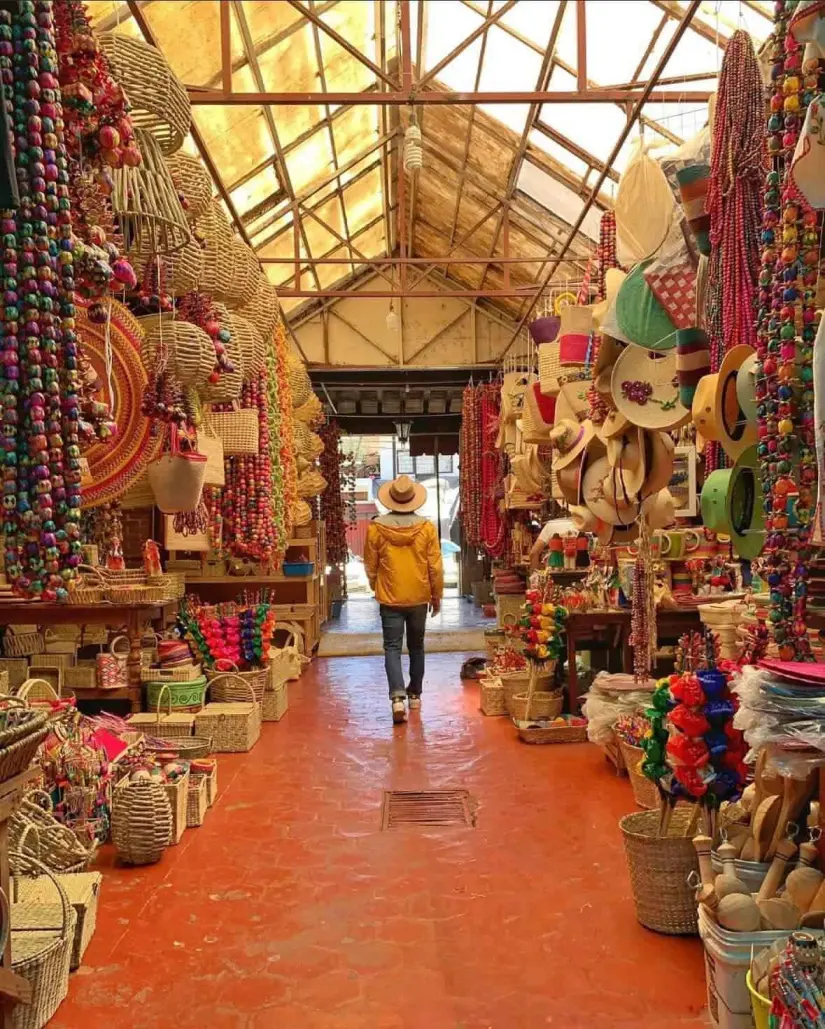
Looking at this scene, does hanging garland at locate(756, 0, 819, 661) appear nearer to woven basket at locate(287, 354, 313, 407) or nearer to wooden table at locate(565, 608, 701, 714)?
wooden table at locate(565, 608, 701, 714)

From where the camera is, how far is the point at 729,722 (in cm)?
264

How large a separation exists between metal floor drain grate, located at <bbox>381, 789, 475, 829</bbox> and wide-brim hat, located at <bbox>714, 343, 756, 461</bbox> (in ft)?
7.45

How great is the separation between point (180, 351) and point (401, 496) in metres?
3.31

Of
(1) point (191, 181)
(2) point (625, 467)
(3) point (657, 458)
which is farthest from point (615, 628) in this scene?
(1) point (191, 181)

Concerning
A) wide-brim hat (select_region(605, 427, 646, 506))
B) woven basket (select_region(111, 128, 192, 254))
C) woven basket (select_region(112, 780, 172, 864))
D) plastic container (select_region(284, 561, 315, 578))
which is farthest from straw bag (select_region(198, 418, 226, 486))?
plastic container (select_region(284, 561, 315, 578))

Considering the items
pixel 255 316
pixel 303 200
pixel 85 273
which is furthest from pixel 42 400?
pixel 303 200

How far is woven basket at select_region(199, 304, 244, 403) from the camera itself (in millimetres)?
3939

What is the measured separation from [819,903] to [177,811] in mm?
2605

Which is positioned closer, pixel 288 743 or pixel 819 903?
pixel 819 903

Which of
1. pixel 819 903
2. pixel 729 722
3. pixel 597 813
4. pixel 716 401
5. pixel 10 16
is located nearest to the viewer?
pixel 10 16

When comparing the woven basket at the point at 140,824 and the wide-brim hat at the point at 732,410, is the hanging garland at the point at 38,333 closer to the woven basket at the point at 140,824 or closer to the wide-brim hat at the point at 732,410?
the wide-brim hat at the point at 732,410

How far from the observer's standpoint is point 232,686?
236 inches

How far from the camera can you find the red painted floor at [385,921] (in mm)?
2523

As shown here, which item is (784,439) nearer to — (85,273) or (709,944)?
(709,944)
